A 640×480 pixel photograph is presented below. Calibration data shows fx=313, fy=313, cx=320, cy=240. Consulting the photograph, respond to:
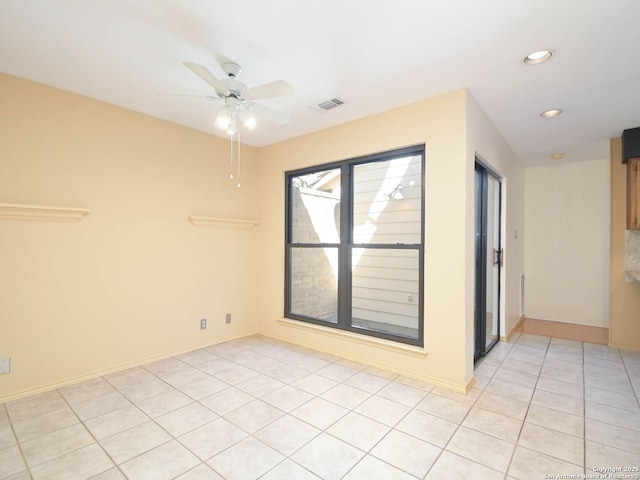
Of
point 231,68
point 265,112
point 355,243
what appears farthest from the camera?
point 355,243

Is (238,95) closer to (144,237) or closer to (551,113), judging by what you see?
(144,237)

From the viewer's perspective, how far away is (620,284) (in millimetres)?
3910

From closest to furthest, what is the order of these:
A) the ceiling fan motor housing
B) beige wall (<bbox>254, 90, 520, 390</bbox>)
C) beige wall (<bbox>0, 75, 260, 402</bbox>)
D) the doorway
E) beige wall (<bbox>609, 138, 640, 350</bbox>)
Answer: the ceiling fan motor housing
beige wall (<bbox>0, 75, 260, 402</bbox>)
beige wall (<bbox>254, 90, 520, 390</bbox>)
the doorway
beige wall (<bbox>609, 138, 640, 350</bbox>)

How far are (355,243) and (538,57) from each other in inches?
87.4

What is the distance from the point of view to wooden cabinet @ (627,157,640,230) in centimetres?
363

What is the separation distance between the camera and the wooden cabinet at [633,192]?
3.63 metres

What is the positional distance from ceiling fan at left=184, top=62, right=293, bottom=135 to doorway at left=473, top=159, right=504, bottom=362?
7.19ft

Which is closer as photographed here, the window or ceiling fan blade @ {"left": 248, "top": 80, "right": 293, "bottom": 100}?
ceiling fan blade @ {"left": 248, "top": 80, "right": 293, "bottom": 100}

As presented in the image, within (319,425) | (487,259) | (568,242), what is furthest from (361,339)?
(568,242)

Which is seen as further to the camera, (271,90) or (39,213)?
(39,213)

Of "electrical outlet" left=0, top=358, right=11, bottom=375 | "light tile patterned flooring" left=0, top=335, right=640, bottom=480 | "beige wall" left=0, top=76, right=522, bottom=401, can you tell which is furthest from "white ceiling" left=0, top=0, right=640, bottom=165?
"light tile patterned flooring" left=0, top=335, right=640, bottom=480

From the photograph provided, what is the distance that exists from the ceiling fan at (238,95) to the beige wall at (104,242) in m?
1.48

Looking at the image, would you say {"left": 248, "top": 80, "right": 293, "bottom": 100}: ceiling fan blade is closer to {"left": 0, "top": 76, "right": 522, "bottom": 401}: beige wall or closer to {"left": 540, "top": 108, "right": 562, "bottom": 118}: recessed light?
{"left": 0, "top": 76, "right": 522, "bottom": 401}: beige wall

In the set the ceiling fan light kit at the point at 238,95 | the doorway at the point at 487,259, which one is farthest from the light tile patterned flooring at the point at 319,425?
the ceiling fan light kit at the point at 238,95
